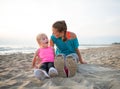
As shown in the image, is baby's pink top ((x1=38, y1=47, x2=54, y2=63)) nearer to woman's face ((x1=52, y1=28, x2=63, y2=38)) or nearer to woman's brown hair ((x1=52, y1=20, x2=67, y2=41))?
woman's face ((x1=52, y1=28, x2=63, y2=38))

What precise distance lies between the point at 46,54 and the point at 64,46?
1.41ft

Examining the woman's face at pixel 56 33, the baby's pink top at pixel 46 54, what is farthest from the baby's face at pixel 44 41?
the woman's face at pixel 56 33

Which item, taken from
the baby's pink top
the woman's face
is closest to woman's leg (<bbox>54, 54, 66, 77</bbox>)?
the baby's pink top

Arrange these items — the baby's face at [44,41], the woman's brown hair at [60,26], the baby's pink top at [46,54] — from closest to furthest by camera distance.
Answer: the woman's brown hair at [60,26]
the baby's pink top at [46,54]
the baby's face at [44,41]

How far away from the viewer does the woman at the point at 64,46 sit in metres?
4.16

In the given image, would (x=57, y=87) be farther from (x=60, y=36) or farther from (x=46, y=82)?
(x=60, y=36)

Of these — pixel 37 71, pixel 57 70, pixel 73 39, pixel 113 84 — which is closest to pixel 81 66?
pixel 73 39

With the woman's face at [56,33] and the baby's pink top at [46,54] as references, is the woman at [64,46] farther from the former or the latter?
the baby's pink top at [46,54]

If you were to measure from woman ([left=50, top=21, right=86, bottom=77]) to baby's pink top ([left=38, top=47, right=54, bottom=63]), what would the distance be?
0.15 m

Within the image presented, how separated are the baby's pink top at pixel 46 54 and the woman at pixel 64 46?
5.9 inches

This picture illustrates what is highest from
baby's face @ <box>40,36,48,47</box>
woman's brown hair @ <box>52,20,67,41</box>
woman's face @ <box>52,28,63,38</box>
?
woman's brown hair @ <box>52,20,67,41</box>

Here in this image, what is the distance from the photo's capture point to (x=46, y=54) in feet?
15.1

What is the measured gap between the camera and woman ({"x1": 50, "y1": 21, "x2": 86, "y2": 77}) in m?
4.16

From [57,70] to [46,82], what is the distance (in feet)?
1.60
